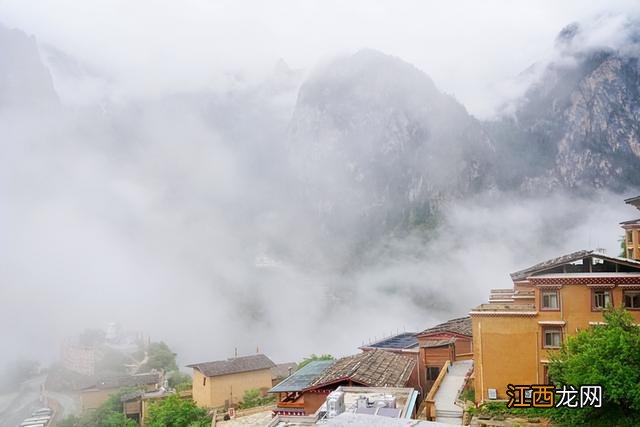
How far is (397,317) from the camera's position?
10181cm

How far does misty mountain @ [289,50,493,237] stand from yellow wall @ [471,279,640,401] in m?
104

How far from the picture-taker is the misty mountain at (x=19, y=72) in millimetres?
176000

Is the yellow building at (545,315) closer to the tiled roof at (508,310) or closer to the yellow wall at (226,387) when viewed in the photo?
the tiled roof at (508,310)

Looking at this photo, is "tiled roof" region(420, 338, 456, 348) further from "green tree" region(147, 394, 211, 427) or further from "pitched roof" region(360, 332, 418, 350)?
"green tree" region(147, 394, 211, 427)

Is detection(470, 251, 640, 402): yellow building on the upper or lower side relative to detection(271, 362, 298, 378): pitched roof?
upper

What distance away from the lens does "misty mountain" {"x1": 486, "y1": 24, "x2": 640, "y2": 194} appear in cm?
11300

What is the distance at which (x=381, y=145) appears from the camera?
140375 mm

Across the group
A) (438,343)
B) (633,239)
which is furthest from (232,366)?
(633,239)

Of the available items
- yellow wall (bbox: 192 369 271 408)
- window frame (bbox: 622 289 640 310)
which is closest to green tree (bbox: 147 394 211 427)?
yellow wall (bbox: 192 369 271 408)

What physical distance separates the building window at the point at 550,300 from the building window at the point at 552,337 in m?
0.86

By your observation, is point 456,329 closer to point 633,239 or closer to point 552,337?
point 552,337

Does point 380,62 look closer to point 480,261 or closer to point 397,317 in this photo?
point 480,261

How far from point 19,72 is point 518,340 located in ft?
636

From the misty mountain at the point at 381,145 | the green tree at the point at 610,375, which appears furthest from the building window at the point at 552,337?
the misty mountain at the point at 381,145
